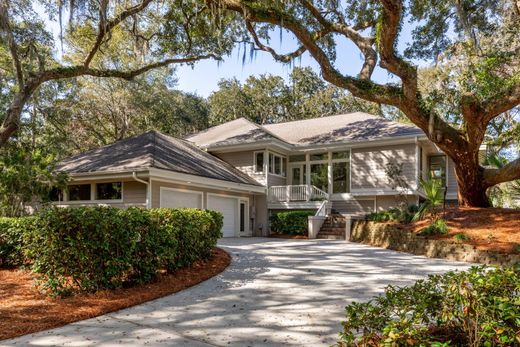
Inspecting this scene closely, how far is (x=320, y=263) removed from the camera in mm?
8820

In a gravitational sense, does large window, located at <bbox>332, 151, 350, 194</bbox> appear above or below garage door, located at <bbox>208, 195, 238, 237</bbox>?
above

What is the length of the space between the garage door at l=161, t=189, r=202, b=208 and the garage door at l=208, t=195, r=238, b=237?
0.75 meters

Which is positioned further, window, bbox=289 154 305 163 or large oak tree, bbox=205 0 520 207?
window, bbox=289 154 305 163

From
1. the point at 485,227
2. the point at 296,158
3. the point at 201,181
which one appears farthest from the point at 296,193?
the point at 485,227

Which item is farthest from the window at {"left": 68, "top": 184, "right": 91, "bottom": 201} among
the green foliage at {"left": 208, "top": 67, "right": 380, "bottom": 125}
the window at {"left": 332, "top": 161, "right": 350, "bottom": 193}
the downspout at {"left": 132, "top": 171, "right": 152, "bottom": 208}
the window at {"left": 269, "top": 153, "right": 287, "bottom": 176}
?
the green foliage at {"left": 208, "top": 67, "right": 380, "bottom": 125}

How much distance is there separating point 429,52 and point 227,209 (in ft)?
33.3

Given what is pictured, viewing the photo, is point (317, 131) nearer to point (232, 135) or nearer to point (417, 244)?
point (232, 135)

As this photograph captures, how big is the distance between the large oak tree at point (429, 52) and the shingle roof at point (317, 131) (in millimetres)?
3397

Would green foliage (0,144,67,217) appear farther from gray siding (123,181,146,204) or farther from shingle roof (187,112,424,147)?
shingle roof (187,112,424,147)

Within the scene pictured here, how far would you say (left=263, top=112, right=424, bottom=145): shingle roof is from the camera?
1760 cm

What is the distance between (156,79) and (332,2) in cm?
1636

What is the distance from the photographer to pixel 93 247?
5.64m

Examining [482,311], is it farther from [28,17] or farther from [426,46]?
[28,17]

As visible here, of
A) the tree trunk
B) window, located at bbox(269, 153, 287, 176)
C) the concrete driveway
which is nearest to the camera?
the concrete driveway
